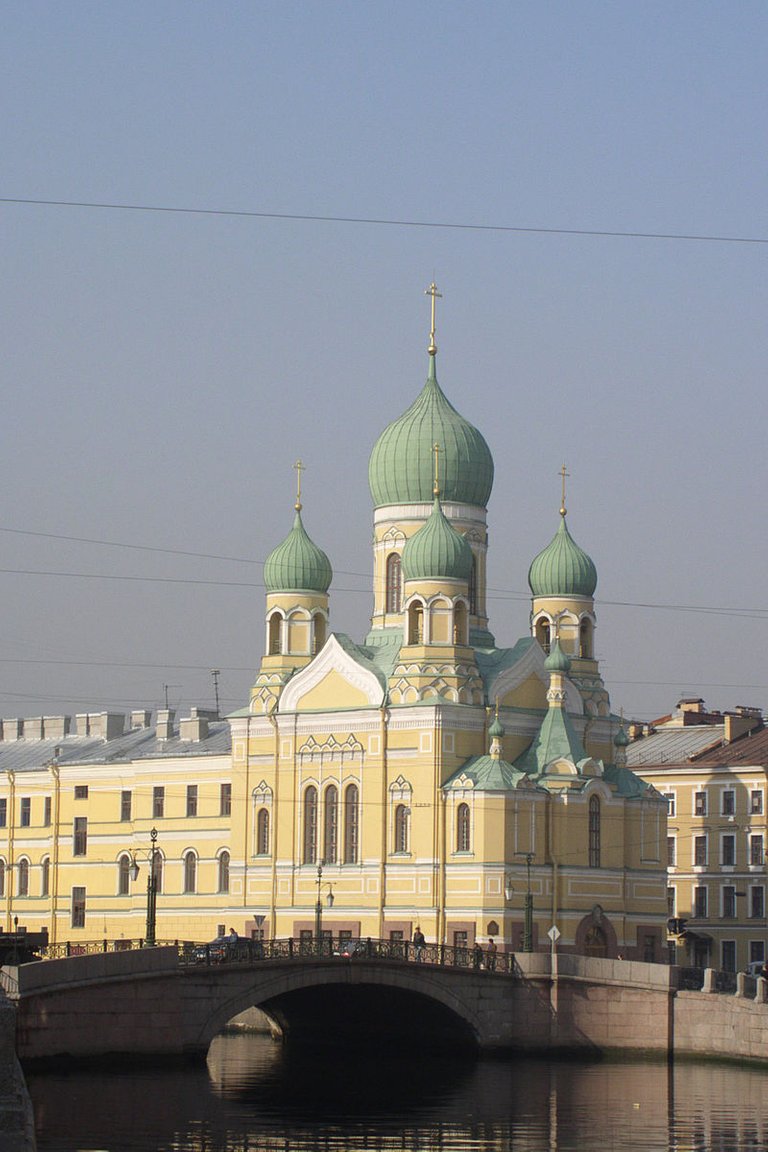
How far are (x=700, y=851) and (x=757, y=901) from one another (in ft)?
9.60

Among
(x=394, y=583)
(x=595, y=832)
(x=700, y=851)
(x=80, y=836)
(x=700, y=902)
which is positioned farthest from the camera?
(x=700, y=851)

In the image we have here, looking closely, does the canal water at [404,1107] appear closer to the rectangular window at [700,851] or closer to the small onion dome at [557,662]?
the small onion dome at [557,662]

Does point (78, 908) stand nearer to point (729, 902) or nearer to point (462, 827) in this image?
point (462, 827)

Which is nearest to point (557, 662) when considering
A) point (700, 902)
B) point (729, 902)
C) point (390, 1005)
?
point (390, 1005)

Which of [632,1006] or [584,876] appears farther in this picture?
[584,876]

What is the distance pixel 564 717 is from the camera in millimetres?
66375

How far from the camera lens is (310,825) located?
67.8 m

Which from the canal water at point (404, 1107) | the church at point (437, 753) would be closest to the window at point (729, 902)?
the church at point (437, 753)

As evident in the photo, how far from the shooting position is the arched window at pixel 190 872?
73.0 metres

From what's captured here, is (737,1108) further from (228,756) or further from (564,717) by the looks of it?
(228,756)

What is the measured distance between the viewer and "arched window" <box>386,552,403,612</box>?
71.2 meters

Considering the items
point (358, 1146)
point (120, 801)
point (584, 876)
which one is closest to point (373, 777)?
point (584, 876)

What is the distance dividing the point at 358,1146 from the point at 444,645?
91.7 feet

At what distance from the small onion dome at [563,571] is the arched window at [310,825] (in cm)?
1026
